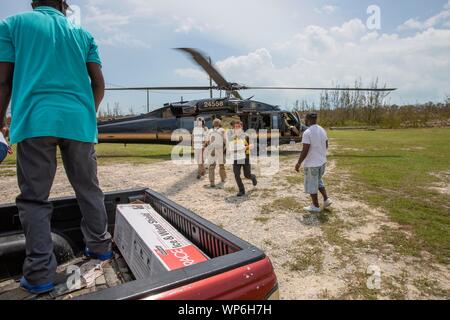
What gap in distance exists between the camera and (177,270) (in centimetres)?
133

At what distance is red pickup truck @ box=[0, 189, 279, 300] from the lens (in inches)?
48.2

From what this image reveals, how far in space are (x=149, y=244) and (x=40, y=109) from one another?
3.47 ft

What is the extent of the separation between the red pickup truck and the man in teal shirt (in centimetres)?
35

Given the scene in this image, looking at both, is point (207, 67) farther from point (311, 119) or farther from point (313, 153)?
point (313, 153)

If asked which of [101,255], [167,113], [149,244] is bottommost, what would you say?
[101,255]

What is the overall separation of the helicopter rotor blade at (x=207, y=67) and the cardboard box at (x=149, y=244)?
897cm

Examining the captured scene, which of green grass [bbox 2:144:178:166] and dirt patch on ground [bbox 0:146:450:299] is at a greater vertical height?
green grass [bbox 2:144:178:166]

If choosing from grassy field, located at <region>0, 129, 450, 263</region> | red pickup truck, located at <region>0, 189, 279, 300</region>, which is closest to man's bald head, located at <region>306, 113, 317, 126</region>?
grassy field, located at <region>0, 129, 450, 263</region>

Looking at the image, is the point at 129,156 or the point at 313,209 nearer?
the point at 313,209

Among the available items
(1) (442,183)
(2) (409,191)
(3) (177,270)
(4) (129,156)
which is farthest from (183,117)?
(3) (177,270)

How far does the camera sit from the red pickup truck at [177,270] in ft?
4.01

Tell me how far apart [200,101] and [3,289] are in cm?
1147

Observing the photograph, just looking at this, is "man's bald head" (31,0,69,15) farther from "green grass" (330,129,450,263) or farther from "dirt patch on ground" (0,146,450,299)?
"green grass" (330,129,450,263)

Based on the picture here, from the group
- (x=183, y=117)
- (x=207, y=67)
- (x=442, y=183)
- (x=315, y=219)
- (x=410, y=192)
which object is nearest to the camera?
(x=315, y=219)
